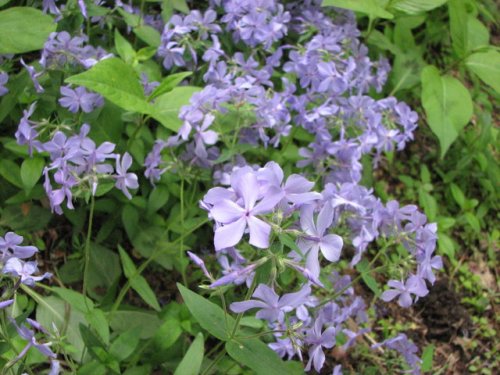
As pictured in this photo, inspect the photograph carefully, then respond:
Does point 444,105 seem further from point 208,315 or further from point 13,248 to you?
point 13,248

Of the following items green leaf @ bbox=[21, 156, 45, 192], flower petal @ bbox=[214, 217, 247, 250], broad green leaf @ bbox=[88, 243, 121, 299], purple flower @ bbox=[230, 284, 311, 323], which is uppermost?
flower petal @ bbox=[214, 217, 247, 250]

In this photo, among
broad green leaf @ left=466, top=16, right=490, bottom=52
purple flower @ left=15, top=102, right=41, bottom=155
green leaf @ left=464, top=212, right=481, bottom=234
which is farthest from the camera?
broad green leaf @ left=466, top=16, right=490, bottom=52

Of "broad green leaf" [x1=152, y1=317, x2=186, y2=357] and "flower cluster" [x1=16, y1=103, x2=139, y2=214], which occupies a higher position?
"flower cluster" [x1=16, y1=103, x2=139, y2=214]

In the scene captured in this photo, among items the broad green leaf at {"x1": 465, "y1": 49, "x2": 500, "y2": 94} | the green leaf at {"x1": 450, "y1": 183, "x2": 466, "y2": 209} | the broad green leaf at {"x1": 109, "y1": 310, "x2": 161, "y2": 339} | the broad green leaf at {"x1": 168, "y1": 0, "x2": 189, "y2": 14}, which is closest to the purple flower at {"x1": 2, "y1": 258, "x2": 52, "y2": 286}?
the broad green leaf at {"x1": 109, "y1": 310, "x2": 161, "y2": 339}

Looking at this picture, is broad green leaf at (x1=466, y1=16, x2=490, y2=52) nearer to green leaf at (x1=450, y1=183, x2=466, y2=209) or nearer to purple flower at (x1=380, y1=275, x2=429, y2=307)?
green leaf at (x1=450, y1=183, x2=466, y2=209)

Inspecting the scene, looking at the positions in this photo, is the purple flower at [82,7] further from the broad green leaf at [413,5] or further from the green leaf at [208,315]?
the broad green leaf at [413,5]

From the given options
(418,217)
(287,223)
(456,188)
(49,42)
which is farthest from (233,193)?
(456,188)
